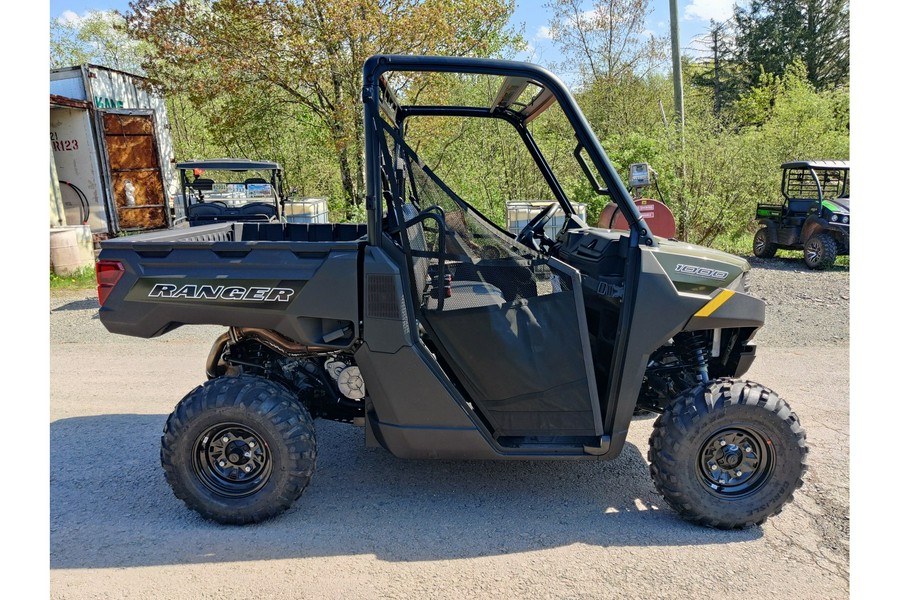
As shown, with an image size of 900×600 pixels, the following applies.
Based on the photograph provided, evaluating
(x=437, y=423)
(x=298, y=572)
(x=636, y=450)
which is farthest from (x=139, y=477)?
(x=636, y=450)

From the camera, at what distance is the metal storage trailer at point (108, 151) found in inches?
507

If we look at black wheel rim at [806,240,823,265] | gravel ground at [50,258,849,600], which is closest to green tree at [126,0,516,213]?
black wheel rim at [806,240,823,265]

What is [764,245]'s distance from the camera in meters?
12.9

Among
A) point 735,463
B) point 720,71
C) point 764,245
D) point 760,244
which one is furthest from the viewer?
point 720,71

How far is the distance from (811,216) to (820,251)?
75 centimetres

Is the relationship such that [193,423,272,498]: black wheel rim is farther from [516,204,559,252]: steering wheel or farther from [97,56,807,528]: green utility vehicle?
[516,204,559,252]: steering wheel

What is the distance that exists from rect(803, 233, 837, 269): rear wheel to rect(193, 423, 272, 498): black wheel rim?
37.0ft

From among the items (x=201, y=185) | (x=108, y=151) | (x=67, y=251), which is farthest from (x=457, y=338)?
(x=108, y=151)

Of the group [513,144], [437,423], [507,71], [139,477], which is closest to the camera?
[507,71]

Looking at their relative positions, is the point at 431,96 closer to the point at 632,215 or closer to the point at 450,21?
the point at 450,21

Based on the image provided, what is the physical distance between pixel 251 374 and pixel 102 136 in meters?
11.9

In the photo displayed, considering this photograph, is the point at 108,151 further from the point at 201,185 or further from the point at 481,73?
the point at 481,73

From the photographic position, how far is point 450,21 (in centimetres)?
1145

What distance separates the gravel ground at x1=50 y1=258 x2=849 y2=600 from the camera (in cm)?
276
